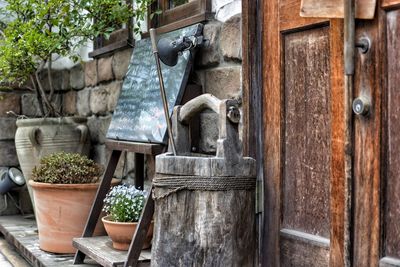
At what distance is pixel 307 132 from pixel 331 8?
486 mm

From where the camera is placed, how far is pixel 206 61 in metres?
3.16

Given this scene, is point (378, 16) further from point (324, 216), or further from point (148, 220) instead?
point (148, 220)

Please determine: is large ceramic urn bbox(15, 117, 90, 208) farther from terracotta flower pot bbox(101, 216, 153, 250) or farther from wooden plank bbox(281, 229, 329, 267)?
wooden plank bbox(281, 229, 329, 267)

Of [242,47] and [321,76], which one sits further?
[242,47]

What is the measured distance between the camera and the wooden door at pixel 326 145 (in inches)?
78.0

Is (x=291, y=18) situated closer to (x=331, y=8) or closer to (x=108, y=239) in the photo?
(x=331, y=8)

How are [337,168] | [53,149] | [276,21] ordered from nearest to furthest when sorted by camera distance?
1. [337,168]
2. [276,21]
3. [53,149]

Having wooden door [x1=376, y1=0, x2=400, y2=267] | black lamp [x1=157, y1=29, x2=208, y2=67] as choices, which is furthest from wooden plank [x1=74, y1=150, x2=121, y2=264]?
wooden door [x1=376, y1=0, x2=400, y2=267]

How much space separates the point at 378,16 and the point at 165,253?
43.9 inches

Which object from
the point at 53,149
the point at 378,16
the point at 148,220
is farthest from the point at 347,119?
the point at 53,149

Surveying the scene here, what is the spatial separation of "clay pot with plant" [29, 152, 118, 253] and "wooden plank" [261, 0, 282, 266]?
161 centimetres

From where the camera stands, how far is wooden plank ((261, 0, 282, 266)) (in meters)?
2.51

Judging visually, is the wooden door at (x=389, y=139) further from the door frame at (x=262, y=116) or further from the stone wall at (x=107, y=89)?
the stone wall at (x=107, y=89)

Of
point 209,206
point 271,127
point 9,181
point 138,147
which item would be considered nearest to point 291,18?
point 271,127
